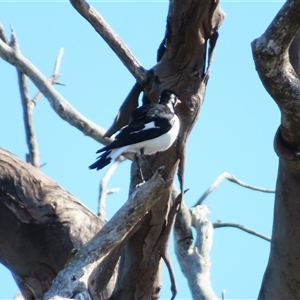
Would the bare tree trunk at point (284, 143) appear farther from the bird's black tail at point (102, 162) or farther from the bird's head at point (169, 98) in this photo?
the bird's black tail at point (102, 162)

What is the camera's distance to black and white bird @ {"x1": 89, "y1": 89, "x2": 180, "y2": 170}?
163 inches

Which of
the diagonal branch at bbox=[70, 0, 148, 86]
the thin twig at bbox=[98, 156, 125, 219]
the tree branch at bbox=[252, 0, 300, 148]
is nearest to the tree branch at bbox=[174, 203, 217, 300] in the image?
the thin twig at bbox=[98, 156, 125, 219]

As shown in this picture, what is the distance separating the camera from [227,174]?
6.38 metres

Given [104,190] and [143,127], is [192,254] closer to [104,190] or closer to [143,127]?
[143,127]

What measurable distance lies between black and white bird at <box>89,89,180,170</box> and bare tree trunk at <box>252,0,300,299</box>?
1.08 metres

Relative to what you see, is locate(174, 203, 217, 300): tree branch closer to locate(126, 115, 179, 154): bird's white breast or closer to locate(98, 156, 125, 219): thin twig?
locate(126, 115, 179, 154): bird's white breast

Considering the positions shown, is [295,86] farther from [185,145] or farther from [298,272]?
[185,145]

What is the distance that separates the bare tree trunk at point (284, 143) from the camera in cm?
288

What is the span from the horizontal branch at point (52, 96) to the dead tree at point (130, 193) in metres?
1.46

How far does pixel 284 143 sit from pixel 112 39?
127cm

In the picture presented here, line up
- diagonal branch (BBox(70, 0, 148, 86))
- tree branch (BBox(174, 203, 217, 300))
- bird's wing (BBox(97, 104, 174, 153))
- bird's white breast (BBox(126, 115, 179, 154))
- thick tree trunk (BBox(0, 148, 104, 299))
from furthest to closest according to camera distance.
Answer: tree branch (BBox(174, 203, 217, 300))
bird's wing (BBox(97, 104, 174, 153))
bird's white breast (BBox(126, 115, 179, 154))
thick tree trunk (BBox(0, 148, 104, 299))
diagonal branch (BBox(70, 0, 148, 86))

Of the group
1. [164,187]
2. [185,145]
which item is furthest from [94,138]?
[164,187]

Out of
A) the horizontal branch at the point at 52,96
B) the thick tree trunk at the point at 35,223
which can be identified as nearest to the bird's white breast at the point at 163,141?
the thick tree trunk at the point at 35,223

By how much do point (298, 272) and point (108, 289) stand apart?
1.50m
